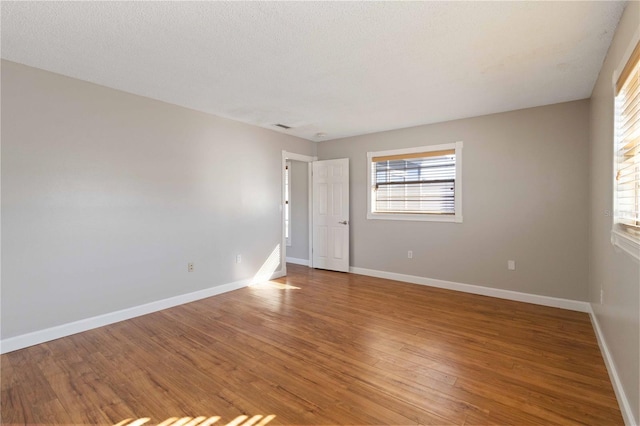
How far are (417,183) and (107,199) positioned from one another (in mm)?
4138

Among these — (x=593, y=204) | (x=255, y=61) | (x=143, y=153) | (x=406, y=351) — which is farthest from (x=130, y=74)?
(x=593, y=204)

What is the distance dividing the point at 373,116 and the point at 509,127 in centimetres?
176

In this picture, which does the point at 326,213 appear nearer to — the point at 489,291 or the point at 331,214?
the point at 331,214

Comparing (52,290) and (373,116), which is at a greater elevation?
(373,116)

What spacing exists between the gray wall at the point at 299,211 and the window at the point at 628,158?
4.74 metres

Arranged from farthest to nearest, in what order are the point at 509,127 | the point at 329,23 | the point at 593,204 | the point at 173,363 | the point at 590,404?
the point at 509,127 → the point at 593,204 → the point at 173,363 → the point at 329,23 → the point at 590,404

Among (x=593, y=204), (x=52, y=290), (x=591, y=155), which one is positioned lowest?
(x=52, y=290)

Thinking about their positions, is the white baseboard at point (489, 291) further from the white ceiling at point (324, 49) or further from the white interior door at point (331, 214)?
the white ceiling at point (324, 49)

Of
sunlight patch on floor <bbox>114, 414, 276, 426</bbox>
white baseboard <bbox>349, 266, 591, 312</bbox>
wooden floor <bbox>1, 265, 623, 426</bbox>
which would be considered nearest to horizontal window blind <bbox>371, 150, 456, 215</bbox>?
white baseboard <bbox>349, 266, 591, 312</bbox>

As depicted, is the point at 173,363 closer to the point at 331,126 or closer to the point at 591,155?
the point at 331,126

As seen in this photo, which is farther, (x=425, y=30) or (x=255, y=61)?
(x=255, y=61)

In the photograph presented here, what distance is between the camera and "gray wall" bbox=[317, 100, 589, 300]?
12.2 feet

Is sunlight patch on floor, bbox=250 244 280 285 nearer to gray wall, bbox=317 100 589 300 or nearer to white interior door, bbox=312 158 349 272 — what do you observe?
white interior door, bbox=312 158 349 272

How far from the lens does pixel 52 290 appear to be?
9.62 feet
